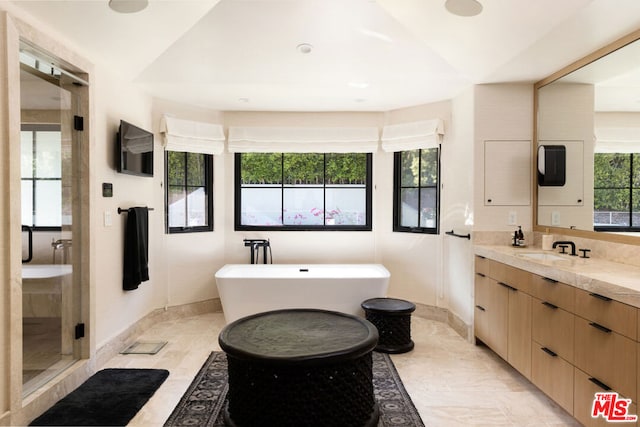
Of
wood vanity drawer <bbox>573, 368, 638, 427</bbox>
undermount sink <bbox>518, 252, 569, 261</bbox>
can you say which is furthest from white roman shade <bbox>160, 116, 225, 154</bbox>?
wood vanity drawer <bbox>573, 368, 638, 427</bbox>

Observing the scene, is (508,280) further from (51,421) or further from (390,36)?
(51,421)

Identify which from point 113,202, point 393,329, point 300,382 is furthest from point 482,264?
point 113,202

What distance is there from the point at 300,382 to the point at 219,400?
90 centimetres

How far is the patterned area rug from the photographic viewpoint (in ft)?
7.47

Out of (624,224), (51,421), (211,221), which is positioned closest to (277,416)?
(51,421)

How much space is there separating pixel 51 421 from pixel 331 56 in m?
3.19

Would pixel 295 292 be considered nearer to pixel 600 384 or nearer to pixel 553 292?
pixel 553 292

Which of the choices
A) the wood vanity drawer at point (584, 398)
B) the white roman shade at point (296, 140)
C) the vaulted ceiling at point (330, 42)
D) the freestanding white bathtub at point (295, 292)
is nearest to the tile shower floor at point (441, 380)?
the wood vanity drawer at point (584, 398)

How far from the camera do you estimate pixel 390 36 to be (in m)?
3.10

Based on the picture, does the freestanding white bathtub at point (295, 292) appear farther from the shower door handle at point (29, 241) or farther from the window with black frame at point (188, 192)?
the shower door handle at point (29, 241)

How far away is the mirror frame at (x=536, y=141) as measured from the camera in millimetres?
2459

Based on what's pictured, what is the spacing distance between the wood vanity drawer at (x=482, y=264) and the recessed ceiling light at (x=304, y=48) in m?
2.27

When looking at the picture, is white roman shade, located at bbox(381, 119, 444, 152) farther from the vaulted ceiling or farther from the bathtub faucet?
the bathtub faucet

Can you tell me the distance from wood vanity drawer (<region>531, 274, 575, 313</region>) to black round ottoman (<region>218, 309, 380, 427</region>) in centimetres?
109
